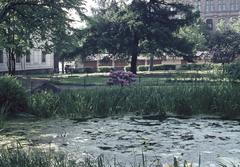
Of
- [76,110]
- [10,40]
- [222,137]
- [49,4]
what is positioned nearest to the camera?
[222,137]

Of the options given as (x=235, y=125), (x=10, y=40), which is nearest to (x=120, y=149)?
(x=235, y=125)

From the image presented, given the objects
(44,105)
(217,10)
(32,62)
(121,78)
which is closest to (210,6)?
(217,10)

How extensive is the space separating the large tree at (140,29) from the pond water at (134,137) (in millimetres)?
26981

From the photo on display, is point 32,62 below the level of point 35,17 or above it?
below

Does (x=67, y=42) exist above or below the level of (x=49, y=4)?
below

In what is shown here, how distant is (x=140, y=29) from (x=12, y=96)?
2661cm

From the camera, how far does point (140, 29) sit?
4109 cm

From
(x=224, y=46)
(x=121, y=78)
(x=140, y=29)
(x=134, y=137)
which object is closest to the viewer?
(x=134, y=137)

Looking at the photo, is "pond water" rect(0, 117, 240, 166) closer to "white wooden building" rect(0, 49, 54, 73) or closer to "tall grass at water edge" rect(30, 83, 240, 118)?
"tall grass at water edge" rect(30, 83, 240, 118)

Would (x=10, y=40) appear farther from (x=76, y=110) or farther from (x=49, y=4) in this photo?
(x=76, y=110)

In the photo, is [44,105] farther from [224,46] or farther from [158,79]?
[224,46]

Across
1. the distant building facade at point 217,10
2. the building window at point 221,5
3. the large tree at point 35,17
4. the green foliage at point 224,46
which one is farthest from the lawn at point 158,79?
the building window at point 221,5

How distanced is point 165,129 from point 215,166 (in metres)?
4.44

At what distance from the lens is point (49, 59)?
61469mm
